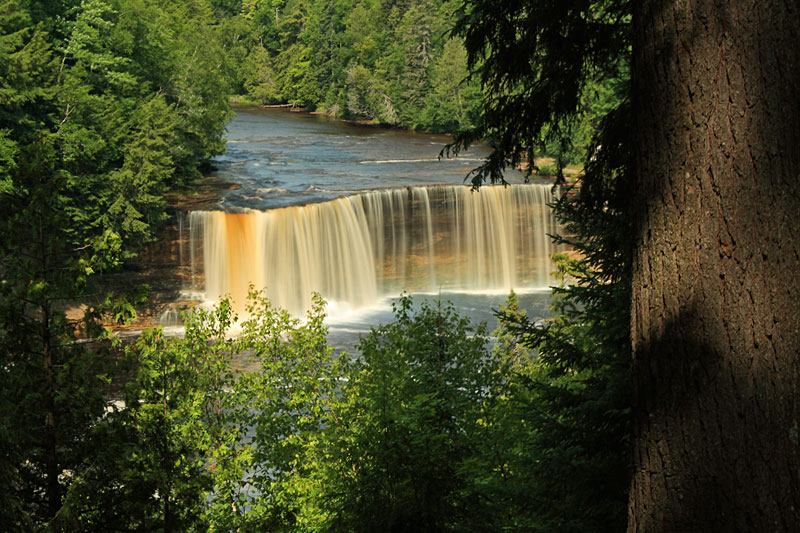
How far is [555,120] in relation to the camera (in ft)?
15.7

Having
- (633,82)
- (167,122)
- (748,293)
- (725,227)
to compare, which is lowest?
(748,293)

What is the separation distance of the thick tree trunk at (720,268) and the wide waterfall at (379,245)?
2251 cm

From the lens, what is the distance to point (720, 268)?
2.40 m

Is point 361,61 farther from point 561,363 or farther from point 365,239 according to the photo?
point 561,363

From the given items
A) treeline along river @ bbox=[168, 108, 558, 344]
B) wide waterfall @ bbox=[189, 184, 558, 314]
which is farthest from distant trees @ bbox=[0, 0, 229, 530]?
wide waterfall @ bbox=[189, 184, 558, 314]

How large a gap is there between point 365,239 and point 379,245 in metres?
0.58

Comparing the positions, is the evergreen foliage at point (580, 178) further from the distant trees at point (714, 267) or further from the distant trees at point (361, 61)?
the distant trees at point (361, 61)

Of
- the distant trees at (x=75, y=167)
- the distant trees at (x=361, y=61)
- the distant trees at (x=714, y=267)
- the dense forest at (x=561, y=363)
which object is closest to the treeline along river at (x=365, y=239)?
the distant trees at (x=75, y=167)

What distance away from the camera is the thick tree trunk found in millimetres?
2316

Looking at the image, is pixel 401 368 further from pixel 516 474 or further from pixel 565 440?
pixel 565 440

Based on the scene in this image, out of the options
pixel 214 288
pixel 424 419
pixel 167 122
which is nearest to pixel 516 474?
pixel 424 419

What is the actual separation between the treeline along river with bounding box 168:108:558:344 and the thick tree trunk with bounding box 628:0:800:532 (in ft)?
67.7

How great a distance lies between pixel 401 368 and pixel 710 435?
26.9 ft

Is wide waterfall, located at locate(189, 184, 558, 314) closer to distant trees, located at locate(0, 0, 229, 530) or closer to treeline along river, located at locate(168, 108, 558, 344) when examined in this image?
treeline along river, located at locate(168, 108, 558, 344)
